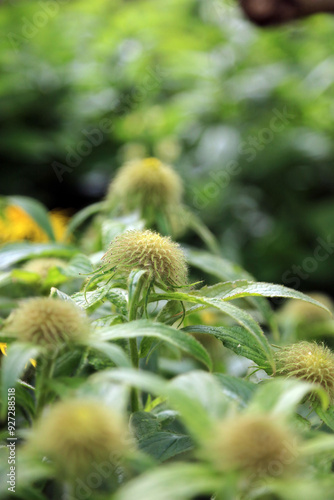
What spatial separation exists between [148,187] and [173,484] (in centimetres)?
79

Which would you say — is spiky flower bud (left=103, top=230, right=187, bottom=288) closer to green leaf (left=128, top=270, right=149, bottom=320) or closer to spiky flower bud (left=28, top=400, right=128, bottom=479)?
green leaf (left=128, top=270, right=149, bottom=320)

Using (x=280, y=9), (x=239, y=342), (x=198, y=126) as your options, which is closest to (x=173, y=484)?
(x=239, y=342)

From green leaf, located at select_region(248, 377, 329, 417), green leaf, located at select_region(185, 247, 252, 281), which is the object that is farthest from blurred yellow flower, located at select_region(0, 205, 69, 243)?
green leaf, located at select_region(248, 377, 329, 417)

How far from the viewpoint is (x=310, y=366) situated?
2.03ft

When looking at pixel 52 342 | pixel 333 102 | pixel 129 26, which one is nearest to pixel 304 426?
pixel 52 342

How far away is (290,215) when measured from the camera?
204cm

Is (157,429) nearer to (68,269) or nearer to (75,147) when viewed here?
(68,269)

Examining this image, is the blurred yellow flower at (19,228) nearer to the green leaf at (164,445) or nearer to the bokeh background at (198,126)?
the bokeh background at (198,126)

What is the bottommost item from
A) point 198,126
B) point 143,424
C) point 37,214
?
point 198,126

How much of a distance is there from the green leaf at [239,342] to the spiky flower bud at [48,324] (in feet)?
0.56

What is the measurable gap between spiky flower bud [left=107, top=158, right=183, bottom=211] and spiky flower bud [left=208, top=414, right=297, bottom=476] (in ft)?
2.43

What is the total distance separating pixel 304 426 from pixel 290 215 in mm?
1530

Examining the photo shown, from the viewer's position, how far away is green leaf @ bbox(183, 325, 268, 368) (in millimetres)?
635

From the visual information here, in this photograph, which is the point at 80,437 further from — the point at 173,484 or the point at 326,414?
the point at 326,414
